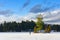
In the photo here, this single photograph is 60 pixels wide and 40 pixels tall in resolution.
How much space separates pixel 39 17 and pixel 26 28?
12.5m

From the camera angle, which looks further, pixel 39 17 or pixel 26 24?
pixel 26 24

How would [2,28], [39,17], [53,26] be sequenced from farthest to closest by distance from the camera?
[2,28]
[53,26]
[39,17]

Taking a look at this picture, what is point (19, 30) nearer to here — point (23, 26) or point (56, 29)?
point (23, 26)

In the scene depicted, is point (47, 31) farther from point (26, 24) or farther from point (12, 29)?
point (12, 29)

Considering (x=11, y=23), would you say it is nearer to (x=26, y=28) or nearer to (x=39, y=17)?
(x=26, y=28)

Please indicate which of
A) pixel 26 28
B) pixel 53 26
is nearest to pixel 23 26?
pixel 26 28

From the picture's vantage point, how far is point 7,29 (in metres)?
49.8

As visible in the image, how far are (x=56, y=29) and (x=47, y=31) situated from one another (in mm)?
9083

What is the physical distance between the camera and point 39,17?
36.7 m

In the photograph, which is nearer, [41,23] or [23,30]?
[41,23]

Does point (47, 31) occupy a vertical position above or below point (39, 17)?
below

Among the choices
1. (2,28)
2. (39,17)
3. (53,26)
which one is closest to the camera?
(39,17)

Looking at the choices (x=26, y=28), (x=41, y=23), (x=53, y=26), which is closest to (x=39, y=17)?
(x=41, y=23)

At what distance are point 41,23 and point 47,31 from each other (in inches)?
87.9
